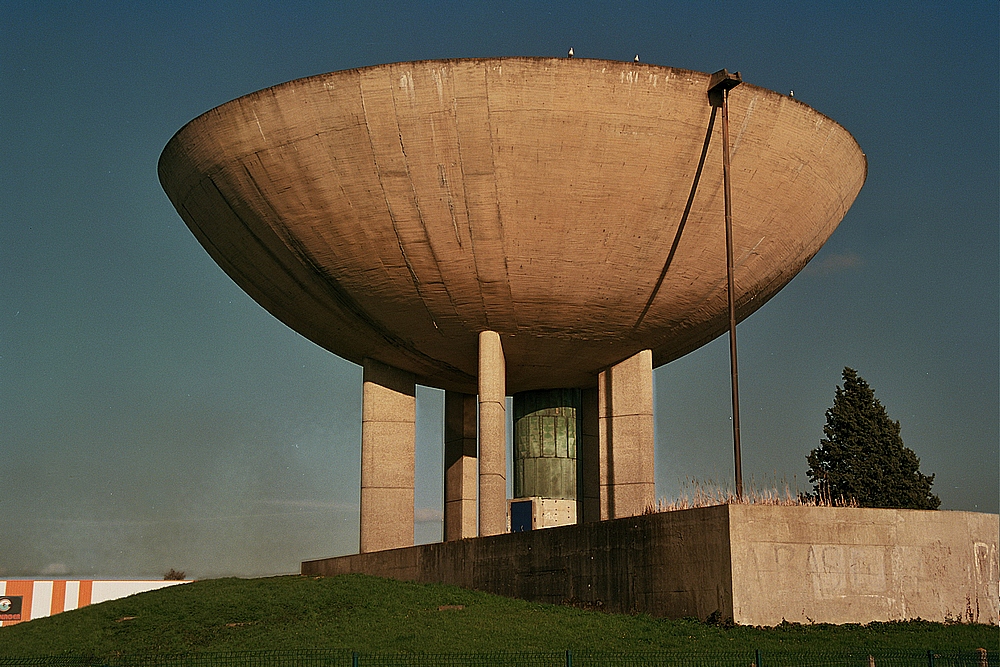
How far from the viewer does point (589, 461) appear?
2753 cm

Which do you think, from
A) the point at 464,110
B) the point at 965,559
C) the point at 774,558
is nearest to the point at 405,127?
the point at 464,110

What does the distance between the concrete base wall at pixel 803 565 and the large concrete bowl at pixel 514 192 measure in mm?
6363

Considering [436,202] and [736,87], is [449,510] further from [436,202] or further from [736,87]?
[736,87]

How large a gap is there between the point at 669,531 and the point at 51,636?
31.8 feet

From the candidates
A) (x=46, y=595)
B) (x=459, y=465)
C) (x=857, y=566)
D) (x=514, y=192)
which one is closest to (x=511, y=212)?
(x=514, y=192)

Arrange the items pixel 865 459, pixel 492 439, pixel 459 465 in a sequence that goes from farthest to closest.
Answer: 1. pixel 865 459
2. pixel 459 465
3. pixel 492 439

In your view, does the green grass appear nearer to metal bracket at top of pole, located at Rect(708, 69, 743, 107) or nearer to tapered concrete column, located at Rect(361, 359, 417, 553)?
tapered concrete column, located at Rect(361, 359, 417, 553)

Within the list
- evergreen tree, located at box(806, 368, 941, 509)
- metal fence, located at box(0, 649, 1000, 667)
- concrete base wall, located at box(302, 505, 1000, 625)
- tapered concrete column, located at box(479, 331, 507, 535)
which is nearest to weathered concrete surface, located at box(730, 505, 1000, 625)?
concrete base wall, located at box(302, 505, 1000, 625)

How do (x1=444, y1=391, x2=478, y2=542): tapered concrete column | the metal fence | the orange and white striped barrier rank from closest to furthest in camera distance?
the metal fence → (x1=444, y1=391, x2=478, y2=542): tapered concrete column → the orange and white striped barrier

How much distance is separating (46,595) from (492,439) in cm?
3381

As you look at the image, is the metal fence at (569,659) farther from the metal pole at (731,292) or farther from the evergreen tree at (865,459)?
the evergreen tree at (865,459)

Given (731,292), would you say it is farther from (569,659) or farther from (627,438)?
(569,659)

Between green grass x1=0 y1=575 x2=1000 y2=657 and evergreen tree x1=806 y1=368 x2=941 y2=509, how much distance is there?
17.7 meters

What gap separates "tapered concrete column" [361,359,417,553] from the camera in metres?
25.3
